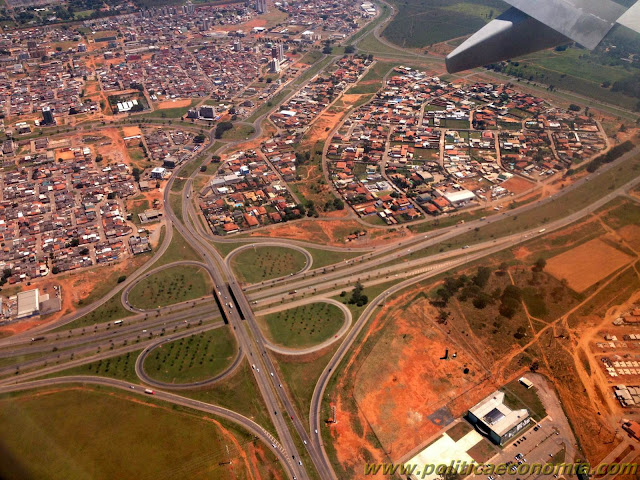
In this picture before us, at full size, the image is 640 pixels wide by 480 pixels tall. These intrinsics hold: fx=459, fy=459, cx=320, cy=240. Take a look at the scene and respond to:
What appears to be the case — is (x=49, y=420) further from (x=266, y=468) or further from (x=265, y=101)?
(x=265, y=101)

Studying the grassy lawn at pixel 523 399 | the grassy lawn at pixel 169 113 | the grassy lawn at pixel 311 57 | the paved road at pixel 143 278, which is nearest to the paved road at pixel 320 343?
the paved road at pixel 143 278


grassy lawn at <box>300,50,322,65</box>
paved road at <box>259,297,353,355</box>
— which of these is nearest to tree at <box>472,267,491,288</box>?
paved road at <box>259,297,353,355</box>

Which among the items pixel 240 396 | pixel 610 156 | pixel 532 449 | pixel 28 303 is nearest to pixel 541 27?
pixel 532 449

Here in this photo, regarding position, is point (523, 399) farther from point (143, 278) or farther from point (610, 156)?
point (610, 156)

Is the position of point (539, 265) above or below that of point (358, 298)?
above

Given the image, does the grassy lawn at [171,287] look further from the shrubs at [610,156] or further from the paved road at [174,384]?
the shrubs at [610,156]

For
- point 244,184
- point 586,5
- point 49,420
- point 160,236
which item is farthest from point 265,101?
point 586,5
